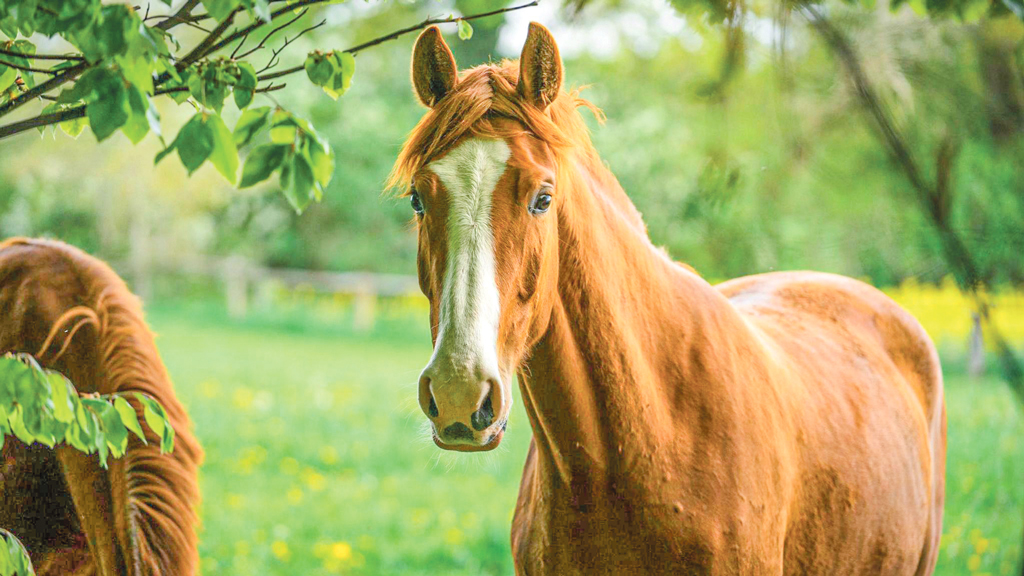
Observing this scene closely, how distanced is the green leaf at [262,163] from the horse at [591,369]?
1.57ft

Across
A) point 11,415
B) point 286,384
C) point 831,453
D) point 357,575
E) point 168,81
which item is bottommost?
point 286,384

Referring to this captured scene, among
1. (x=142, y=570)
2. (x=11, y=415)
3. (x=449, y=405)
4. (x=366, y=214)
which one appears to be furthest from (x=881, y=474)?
(x=366, y=214)

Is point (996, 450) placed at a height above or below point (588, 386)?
below

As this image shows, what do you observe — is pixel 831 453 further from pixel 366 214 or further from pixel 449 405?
pixel 366 214

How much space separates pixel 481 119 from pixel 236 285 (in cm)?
1673

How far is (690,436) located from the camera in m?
2.01

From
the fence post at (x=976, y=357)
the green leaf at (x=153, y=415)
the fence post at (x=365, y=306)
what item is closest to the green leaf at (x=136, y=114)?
the green leaf at (x=153, y=415)

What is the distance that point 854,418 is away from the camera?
255cm

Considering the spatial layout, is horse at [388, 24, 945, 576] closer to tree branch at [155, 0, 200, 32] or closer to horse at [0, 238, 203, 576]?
tree branch at [155, 0, 200, 32]

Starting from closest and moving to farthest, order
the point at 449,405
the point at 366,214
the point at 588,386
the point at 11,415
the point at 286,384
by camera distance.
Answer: the point at 11,415, the point at 449,405, the point at 588,386, the point at 286,384, the point at 366,214

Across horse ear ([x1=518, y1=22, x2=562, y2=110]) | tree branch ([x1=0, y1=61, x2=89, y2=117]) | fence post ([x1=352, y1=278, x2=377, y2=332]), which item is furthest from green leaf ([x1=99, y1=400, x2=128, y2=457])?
fence post ([x1=352, y1=278, x2=377, y2=332])

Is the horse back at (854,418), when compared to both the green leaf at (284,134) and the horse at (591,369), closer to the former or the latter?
the horse at (591,369)

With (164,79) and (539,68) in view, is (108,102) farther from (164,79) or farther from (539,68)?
(539,68)

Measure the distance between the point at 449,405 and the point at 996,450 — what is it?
6.17m
